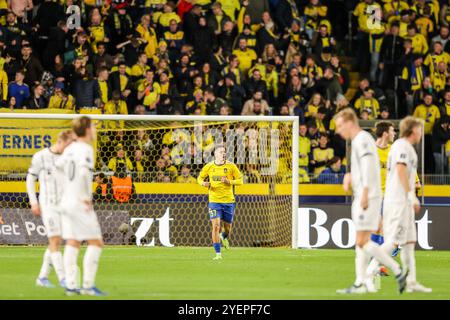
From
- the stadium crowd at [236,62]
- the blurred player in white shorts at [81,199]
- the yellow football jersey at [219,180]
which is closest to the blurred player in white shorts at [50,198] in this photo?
the blurred player in white shorts at [81,199]

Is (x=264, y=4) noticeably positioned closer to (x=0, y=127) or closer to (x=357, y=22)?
(x=357, y=22)

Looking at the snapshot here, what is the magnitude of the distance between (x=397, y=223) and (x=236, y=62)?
13395 mm

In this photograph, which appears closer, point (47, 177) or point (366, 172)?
point (366, 172)

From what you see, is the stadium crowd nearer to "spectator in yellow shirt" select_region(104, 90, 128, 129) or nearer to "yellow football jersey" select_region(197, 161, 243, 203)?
"spectator in yellow shirt" select_region(104, 90, 128, 129)

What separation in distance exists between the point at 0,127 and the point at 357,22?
10.3 meters

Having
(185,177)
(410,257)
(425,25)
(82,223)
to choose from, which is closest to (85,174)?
(82,223)

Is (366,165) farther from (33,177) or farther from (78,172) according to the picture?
(33,177)

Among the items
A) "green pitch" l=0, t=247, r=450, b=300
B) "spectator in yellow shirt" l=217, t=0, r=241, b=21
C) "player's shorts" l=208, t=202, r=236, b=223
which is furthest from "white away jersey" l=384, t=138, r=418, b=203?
"spectator in yellow shirt" l=217, t=0, r=241, b=21

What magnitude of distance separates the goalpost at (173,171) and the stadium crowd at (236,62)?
1.28 m

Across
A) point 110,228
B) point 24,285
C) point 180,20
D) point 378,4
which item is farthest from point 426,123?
point 24,285

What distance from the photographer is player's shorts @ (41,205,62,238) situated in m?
12.9

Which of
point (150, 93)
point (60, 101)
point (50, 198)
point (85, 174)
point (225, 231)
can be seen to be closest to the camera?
point (85, 174)

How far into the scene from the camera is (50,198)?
1309 cm

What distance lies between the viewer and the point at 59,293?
12336 mm
